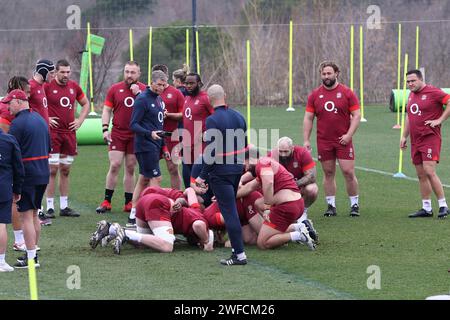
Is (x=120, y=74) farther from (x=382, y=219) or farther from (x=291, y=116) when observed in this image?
(x=382, y=219)

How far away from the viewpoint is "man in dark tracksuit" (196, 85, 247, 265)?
10.1 metres

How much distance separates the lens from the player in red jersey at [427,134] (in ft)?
43.7

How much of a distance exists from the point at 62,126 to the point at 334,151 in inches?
149

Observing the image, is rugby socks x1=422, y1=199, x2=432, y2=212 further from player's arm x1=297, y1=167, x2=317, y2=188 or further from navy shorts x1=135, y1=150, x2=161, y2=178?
navy shorts x1=135, y1=150, x2=161, y2=178

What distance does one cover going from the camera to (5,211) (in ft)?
32.0

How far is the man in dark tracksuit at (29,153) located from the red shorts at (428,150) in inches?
214

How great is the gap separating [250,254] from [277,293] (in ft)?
6.76

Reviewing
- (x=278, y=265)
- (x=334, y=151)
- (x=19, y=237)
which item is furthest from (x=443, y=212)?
(x=19, y=237)

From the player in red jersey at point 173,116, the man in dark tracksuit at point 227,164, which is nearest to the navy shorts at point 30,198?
the man in dark tracksuit at point 227,164

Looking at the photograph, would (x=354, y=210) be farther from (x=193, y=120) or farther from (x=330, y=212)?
(x=193, y=120)

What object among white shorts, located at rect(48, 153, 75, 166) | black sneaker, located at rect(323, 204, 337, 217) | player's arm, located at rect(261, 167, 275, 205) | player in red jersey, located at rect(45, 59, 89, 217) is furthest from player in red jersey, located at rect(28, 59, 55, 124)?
black sneaker, located at rect(323, 204, 337, 217)

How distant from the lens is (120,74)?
35.4m

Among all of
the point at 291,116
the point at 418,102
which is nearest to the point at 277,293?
the point at 418,102

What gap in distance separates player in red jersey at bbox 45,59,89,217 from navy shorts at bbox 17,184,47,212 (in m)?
3.35
